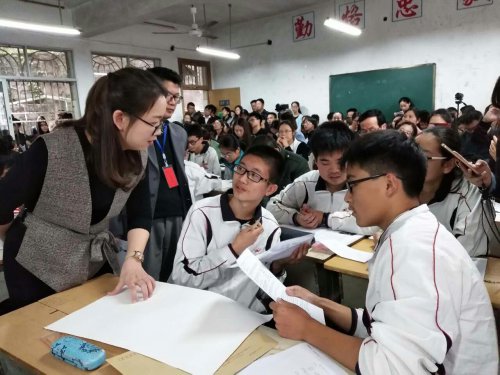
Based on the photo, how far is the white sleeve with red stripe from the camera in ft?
4.45

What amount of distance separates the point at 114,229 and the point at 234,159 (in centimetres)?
270

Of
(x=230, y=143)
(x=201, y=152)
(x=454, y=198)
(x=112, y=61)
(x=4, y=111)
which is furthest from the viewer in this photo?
(x=112, y=61)

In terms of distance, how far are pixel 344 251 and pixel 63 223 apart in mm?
1149

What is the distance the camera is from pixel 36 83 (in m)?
7.20

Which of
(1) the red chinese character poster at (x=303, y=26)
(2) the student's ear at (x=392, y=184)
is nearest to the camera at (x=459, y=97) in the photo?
(1) the red chinese character poster at (x=303, y=26)

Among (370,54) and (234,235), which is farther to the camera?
(370,54)

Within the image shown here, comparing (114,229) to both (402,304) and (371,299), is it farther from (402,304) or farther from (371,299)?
(402,304)

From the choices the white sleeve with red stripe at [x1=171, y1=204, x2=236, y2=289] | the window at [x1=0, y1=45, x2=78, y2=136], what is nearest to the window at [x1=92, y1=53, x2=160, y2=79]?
the window at [x1=0, y1=45, x2=78, y2=136]

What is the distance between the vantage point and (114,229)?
5.43 feet

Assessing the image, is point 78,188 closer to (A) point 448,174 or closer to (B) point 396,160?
(B) point 396,160

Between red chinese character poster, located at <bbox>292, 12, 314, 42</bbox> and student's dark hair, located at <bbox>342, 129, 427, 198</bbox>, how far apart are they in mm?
8483

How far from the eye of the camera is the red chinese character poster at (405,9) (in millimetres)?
7199

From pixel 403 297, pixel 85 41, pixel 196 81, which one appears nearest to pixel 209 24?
pixel 196 81

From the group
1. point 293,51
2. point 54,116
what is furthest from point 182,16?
point 54,116
